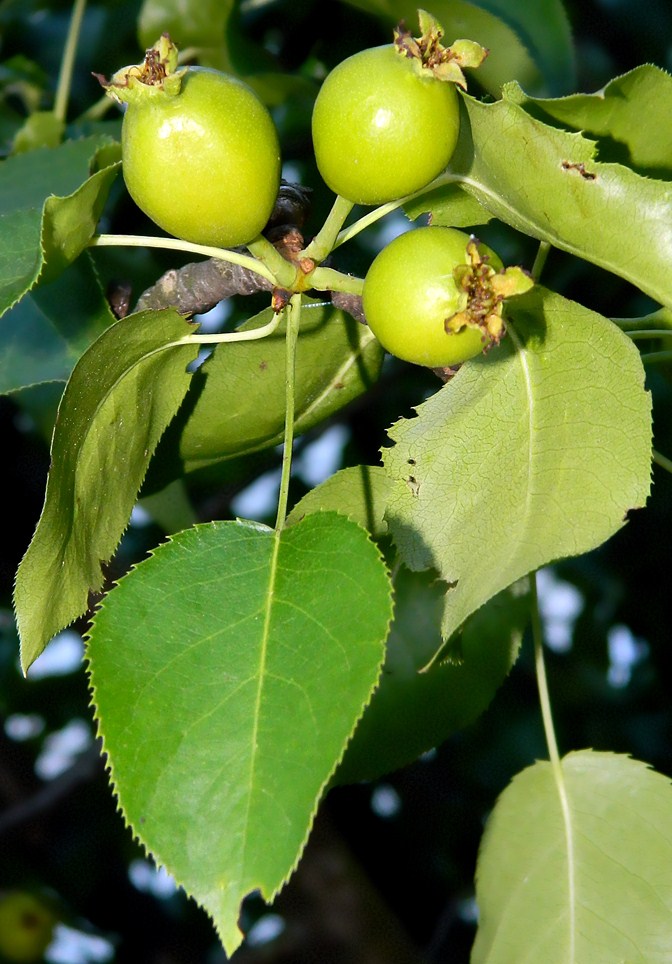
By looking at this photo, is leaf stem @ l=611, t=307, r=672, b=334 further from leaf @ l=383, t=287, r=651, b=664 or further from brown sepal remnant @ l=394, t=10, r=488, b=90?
brown sepal remnant @ l=394, t=10, r=488, b=90

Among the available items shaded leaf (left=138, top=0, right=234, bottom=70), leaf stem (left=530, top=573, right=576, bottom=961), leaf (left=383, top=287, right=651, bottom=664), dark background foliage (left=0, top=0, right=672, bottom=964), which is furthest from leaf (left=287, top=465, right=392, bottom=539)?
dark background foliage (left=0, top=0, right=672, bottom=964)

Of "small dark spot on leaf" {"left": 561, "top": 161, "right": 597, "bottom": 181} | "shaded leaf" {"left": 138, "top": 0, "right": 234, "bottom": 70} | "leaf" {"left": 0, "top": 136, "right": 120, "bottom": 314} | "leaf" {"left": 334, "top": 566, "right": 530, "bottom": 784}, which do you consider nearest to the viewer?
"small dark spot on leaf" {"left": 561, "top": 161, "right": 597, "bottom": 181}

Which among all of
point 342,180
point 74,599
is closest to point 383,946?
point 74,599

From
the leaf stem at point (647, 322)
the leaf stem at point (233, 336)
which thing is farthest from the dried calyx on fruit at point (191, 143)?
the leaf stem at point (647, 322)

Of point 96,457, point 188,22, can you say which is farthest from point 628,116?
point 188,22

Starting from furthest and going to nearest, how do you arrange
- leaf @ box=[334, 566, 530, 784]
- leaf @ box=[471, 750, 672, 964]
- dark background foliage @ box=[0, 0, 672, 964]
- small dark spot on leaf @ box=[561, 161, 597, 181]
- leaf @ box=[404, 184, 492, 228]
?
dark background foliage @ box=[0, 0, 672, 964] < leaf @ box=[334, 566, 530, 784] < leaf @ box=[471, 750, 672, 964] < leaf @ box=[404, 184, 492, 228] < small dark spot on leaf @ box=[561, 161, 597, 181]

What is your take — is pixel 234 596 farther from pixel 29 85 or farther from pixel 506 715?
pixel 506 715

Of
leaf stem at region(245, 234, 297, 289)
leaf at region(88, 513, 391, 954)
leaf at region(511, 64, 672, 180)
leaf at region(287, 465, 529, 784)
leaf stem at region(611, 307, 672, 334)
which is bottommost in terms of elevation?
leaf at region(287, 465, 529, 784)

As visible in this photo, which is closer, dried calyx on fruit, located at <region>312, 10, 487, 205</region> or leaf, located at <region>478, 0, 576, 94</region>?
dried calyx on fruit, located at <region>312, 10, 487, 205</region>

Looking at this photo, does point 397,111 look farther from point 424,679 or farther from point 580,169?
point 424,679
